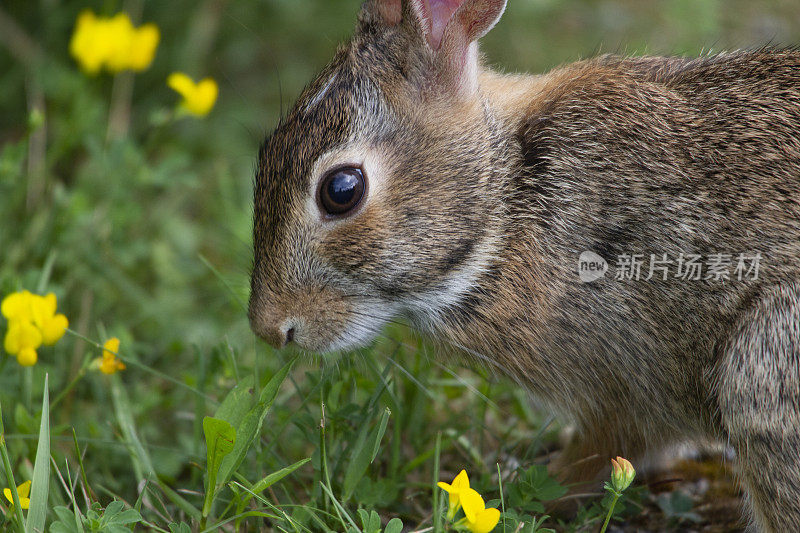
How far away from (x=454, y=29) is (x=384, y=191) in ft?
2.17

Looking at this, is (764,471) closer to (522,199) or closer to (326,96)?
(522,199)

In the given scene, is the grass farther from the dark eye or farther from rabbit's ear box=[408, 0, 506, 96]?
rabbit's ear box=[408, 0, 506, 96]

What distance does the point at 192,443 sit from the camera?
13.8 feet

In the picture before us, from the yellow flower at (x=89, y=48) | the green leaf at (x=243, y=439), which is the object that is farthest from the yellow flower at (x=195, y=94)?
the green leaf at (x=243, y=439)

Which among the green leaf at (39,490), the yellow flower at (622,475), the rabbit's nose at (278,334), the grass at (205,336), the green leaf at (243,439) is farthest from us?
the rabbit's nose at (278,334)

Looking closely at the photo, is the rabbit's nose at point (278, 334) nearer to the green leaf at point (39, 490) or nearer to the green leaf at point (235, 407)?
the green leaf at point (235, 407)

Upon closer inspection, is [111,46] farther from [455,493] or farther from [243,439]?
[455,493]

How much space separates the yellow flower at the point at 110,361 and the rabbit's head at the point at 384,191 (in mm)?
545

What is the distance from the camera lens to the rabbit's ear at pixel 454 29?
11.2ft

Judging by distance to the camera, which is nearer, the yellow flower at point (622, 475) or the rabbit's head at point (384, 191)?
the yellow flower at point (622, 475)

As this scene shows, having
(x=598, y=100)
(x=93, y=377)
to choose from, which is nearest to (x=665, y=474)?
(x=598, y=100)

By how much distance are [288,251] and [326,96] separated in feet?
2.01
